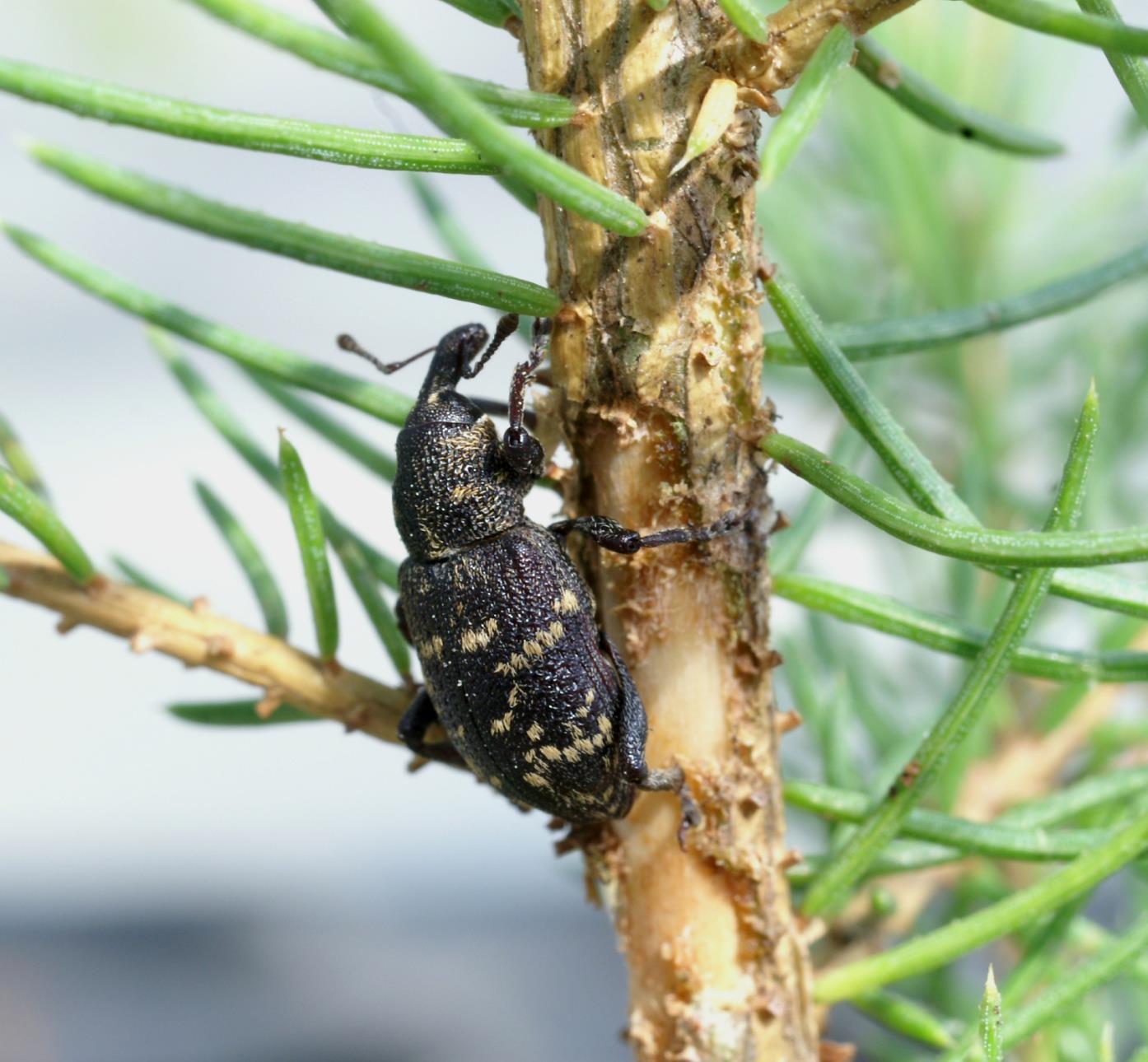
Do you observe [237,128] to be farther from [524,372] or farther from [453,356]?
[453,356]

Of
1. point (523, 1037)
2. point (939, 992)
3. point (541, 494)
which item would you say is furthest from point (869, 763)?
point (523, 1037)

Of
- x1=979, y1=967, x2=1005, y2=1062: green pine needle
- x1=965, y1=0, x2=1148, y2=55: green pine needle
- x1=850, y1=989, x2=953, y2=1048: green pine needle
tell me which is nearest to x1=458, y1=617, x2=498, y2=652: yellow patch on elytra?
x1=850, y1=989, x2=953, y2=1048: green pine needle

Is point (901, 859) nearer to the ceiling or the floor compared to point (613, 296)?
nearer to the floor

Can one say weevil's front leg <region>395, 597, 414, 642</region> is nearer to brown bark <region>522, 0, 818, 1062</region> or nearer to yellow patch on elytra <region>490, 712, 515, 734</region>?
yellow patch on elytra <region>490, 712, 515, 734</region>

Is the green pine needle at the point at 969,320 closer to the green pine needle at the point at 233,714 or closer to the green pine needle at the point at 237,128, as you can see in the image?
the green pine needle at the point at 237,128

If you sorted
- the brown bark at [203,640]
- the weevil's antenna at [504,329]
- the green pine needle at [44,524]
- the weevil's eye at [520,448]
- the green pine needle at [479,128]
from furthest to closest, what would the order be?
the weevil's eye at [520,448], the weevil's antenna at [504,329], the brown bark at [203,640], the green pine needle at [44,524], the green pine needle at [479,128]

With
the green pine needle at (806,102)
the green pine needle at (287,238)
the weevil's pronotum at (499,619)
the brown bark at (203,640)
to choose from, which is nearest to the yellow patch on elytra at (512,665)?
the weevil's pronotum at (499,619)

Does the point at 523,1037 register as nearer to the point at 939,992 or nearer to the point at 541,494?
the point at 541,494

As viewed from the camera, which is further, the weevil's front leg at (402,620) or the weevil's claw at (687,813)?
the weevil's front leg at (402,620)
